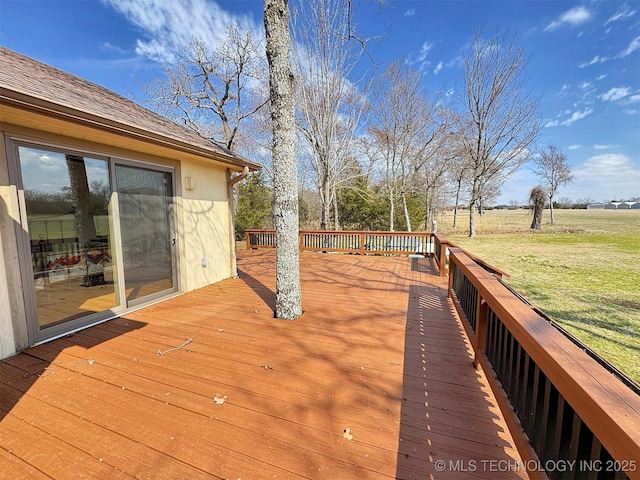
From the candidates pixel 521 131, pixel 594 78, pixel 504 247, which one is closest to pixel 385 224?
pixel 504 247

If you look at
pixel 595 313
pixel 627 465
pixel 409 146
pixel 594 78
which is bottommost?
pixel 595 313

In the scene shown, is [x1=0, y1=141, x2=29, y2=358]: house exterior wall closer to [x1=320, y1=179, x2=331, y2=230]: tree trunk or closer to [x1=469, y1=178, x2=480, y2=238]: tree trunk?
[x1=320, y1=179, x2=331, y2=230]: tree trunk

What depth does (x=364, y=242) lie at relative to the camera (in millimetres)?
8617

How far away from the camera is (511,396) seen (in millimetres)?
1569

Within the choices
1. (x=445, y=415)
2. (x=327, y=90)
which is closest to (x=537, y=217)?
(x=327, y=90)

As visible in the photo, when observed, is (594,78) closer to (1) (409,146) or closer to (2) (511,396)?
(1) (409,146)

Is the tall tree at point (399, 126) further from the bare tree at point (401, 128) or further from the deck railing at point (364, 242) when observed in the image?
the deck railing at point (364, 242)

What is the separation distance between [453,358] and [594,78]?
628 inches

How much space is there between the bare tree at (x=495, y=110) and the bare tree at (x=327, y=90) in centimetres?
670

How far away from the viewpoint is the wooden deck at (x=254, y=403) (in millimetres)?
1427

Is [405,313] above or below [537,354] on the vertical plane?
below

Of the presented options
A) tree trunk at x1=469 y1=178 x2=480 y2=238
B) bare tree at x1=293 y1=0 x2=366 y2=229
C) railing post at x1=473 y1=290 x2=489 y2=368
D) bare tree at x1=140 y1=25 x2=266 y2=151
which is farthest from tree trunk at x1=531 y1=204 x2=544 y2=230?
railing post at x1=473 y1=290 x2=489 y2=368

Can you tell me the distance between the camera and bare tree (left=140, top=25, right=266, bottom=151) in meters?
11.6

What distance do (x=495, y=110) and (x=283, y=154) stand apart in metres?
15.4
